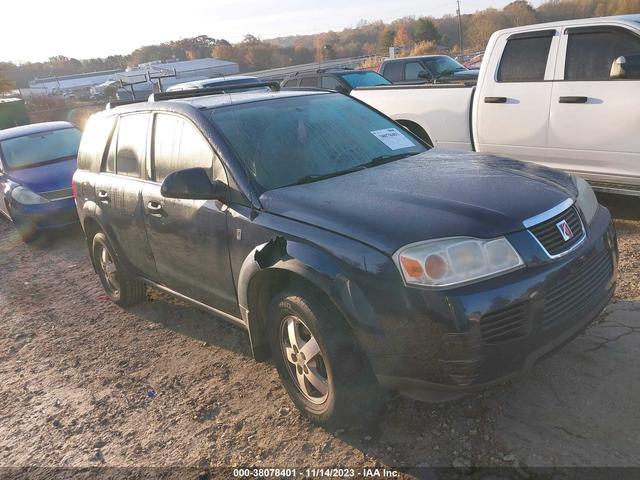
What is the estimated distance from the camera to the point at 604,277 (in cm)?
289

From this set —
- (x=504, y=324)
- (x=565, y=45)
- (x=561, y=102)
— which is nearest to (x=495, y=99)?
(x=561, y=102)

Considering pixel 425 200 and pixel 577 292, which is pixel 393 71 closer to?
pixel 425 200

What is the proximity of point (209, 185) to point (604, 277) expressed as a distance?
Answer: 2.21 meters

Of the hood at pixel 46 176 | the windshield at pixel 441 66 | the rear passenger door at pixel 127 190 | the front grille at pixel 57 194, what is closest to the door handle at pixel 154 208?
the rear passenger door at pixel 127 190

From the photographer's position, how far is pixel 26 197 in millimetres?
7863

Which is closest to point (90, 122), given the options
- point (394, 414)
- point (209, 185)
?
point (209, 185)

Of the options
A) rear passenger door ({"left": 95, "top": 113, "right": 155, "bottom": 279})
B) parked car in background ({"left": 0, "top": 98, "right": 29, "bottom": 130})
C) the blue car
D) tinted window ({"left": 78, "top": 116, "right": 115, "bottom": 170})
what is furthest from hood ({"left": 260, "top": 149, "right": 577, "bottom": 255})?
parked car in background ({"left": 0, "top": 98, "right": 29, "bottom": 130})

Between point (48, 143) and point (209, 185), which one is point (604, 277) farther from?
point (48, 143)

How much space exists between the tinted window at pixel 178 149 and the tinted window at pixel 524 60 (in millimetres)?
3922

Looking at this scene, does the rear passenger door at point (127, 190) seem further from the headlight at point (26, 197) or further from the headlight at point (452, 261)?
the headlight at point (26, 197)

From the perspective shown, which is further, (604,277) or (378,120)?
(378,120)

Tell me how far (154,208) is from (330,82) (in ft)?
31.5

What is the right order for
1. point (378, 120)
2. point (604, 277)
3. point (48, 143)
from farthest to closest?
point (48, 143) → point (378, 120) → point (604, 277)

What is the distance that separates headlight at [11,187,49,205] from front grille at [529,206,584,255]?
7.24 meters
